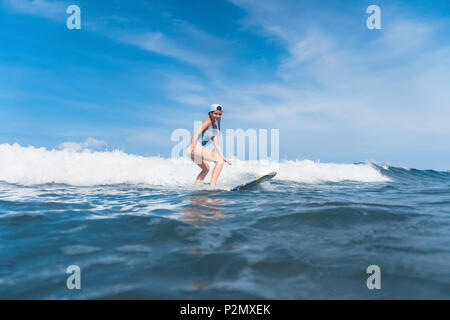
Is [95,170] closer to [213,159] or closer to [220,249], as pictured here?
[213,159]

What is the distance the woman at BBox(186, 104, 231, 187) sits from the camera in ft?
28.2

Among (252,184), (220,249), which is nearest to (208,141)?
(252,184)

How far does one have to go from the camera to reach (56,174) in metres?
11.1

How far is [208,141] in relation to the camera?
29.4ft

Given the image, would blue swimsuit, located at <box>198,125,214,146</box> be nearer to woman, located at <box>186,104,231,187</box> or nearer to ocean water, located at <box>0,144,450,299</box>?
woman, located at <box>186,104,231,187</box>

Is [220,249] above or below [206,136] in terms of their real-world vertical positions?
below

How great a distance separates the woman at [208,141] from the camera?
28.2 feet

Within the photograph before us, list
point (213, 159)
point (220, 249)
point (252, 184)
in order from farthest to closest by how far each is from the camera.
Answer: point (252, 184)
point (213, 159)
point (220, 249)

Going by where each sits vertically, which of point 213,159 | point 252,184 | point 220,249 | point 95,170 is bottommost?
point 220,249

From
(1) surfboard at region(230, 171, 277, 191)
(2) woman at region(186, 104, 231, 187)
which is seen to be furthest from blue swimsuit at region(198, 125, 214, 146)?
(1) surfboard at region(230, 171, 277, 191)
